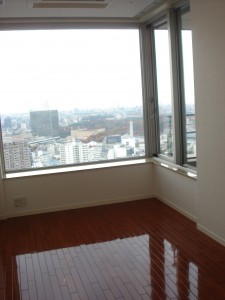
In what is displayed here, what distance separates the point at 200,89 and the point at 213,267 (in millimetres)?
1688

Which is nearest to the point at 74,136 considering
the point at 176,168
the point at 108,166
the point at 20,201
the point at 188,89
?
the point at 108,166

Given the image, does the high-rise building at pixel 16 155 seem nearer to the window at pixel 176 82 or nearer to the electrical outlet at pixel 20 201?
the electrical outlet at pixel 20 201

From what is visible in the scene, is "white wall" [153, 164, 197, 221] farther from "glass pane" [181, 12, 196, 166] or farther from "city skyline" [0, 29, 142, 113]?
"city skyline" [0, 29, 142, 113]

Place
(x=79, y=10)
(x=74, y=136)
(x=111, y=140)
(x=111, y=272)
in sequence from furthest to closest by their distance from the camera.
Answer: (x=111, y=140), (x=74, y=136), (x=79, y=10), (x=111, y=272)

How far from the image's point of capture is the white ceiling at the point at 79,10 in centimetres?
397

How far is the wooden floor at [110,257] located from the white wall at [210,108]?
0.37 meters

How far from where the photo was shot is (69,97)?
16.6 ft

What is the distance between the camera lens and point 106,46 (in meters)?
5.10

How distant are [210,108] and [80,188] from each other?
7.25ft

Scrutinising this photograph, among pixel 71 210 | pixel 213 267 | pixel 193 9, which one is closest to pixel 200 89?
pixel 193 9

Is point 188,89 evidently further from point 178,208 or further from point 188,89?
point 178,208

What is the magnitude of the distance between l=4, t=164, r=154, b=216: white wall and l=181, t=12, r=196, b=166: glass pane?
914mm

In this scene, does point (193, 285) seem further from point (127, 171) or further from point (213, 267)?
point (127, 171)

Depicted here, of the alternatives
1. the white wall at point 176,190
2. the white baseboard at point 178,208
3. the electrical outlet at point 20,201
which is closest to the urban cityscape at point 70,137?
the electrical outlet at point 20,201
